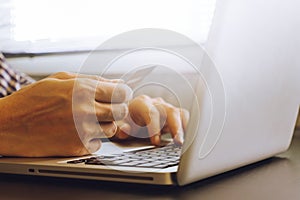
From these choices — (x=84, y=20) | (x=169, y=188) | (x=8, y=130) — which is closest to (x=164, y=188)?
(x=169, y=188)

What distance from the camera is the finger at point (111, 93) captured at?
53 centimetres

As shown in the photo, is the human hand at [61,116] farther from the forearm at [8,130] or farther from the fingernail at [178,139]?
the fingernail at [178,139]

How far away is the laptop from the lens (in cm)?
42

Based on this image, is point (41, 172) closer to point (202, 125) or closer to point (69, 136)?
point (69, 136)

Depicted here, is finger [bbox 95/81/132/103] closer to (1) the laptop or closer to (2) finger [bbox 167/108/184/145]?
(1) the laptop

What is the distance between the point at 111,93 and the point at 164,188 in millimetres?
145

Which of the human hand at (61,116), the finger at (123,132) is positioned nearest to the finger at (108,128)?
the human hand at (61,116)

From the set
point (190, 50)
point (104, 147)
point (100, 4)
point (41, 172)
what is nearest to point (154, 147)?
point (104, 147)

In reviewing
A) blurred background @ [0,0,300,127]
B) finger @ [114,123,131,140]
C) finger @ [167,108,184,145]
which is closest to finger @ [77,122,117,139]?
finger @ [114,123,131,140]

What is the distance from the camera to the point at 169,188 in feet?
1.49

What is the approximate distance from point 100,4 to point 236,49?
3.47ft

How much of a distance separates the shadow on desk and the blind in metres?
0.79

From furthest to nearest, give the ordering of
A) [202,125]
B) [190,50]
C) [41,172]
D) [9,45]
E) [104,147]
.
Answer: [9,45] → [190,50] → [104,147] → [41,172] → [202,125]

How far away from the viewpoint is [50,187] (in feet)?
1.61
